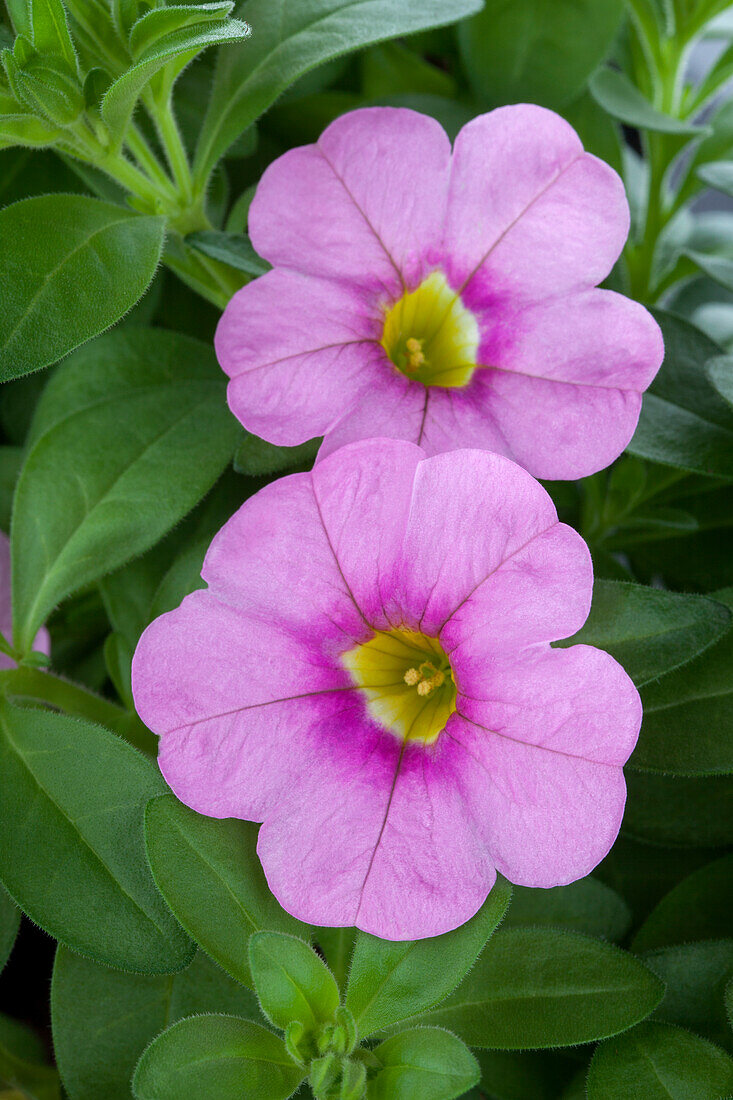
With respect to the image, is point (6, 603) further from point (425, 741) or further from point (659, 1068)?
point (659, 1068)

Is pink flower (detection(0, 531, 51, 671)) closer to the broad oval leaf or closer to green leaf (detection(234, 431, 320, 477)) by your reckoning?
the broad oval leaf

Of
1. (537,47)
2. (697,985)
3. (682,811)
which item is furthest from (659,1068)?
(537,47)

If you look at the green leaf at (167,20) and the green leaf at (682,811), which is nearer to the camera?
the green leaf at (167,20)

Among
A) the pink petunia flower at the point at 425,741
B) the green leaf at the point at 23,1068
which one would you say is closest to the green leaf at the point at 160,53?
the pink petunia flower at the point at 425,741

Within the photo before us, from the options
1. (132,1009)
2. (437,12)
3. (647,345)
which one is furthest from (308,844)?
(437,12)

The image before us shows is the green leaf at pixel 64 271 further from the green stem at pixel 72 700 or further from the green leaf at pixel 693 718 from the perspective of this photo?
the green leaf at pixel 693 718

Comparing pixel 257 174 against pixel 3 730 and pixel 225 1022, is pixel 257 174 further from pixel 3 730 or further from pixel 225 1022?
pixel 225 1022

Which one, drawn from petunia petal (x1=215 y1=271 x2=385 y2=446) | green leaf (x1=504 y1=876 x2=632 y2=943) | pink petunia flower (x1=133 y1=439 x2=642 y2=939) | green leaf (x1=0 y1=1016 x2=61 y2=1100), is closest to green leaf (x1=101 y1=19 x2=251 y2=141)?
petunia petal (x1=215 y1=271 x2=385 y2=446)
